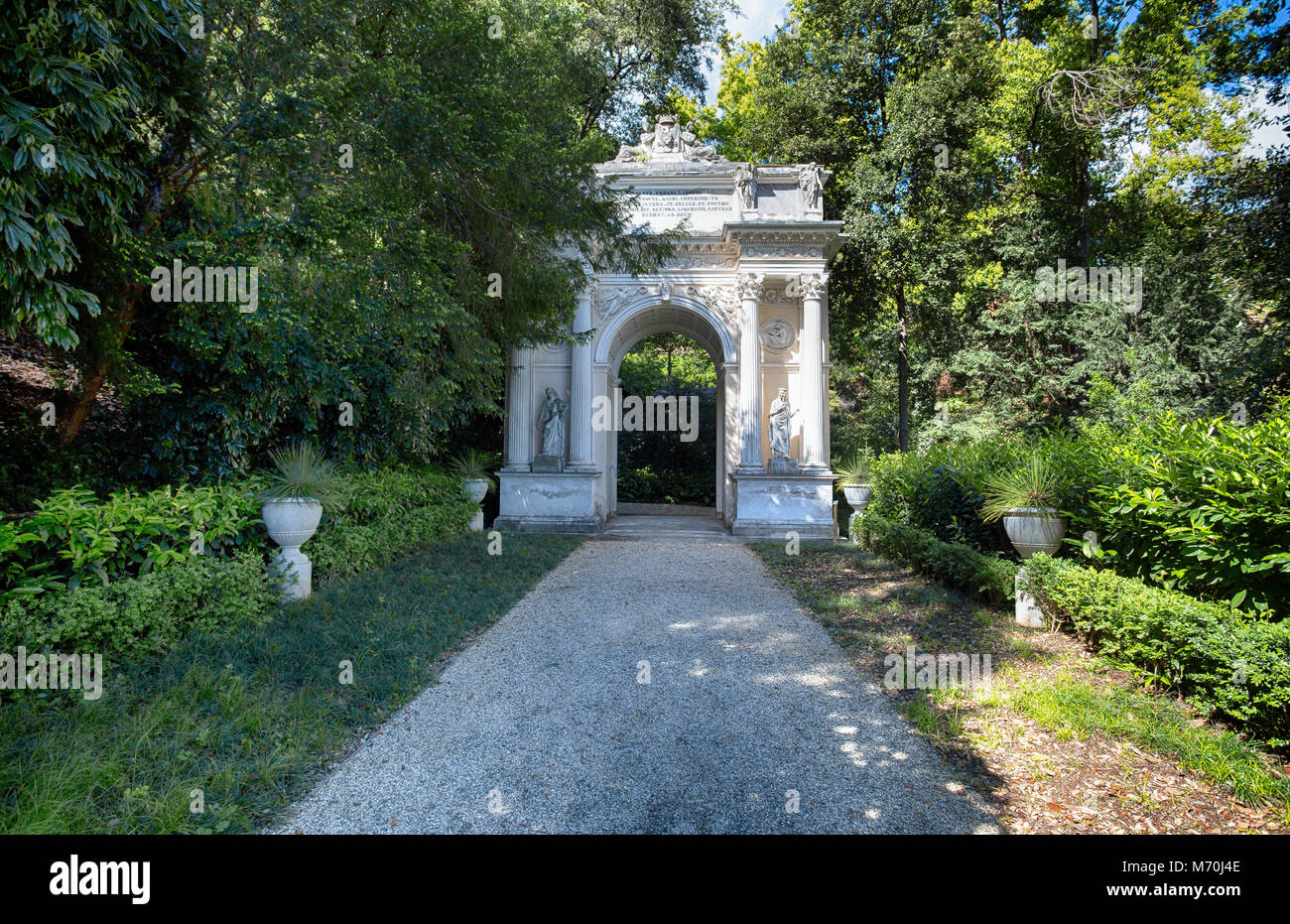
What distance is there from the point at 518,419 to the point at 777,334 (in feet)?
22.7

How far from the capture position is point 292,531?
6051mm

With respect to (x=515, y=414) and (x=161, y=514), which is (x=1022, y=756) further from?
(x=515, y=414)

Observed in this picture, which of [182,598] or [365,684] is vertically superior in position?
[182,598]

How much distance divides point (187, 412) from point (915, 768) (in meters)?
7.38

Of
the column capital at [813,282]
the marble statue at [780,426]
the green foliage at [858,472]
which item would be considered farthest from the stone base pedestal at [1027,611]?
the column capital at [813,282]

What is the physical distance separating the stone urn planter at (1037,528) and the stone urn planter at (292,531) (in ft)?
23.1

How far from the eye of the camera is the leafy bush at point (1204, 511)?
12.6 ft

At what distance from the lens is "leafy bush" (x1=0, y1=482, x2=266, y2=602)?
12.6 feet

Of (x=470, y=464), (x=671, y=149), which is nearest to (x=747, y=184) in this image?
(x=671, y=149)

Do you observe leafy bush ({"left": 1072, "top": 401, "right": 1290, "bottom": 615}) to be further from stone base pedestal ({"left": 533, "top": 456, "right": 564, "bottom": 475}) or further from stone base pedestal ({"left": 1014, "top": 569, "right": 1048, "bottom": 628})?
stone base pedestal ({"left": 533, "top": 456, "right": 564, "bottom": 475})

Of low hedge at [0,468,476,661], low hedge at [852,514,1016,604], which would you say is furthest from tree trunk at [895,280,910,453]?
low hedge at [0,468,476,661]

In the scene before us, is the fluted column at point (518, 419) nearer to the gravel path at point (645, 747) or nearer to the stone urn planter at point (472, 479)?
the stone urn planter at point (472, 479)
